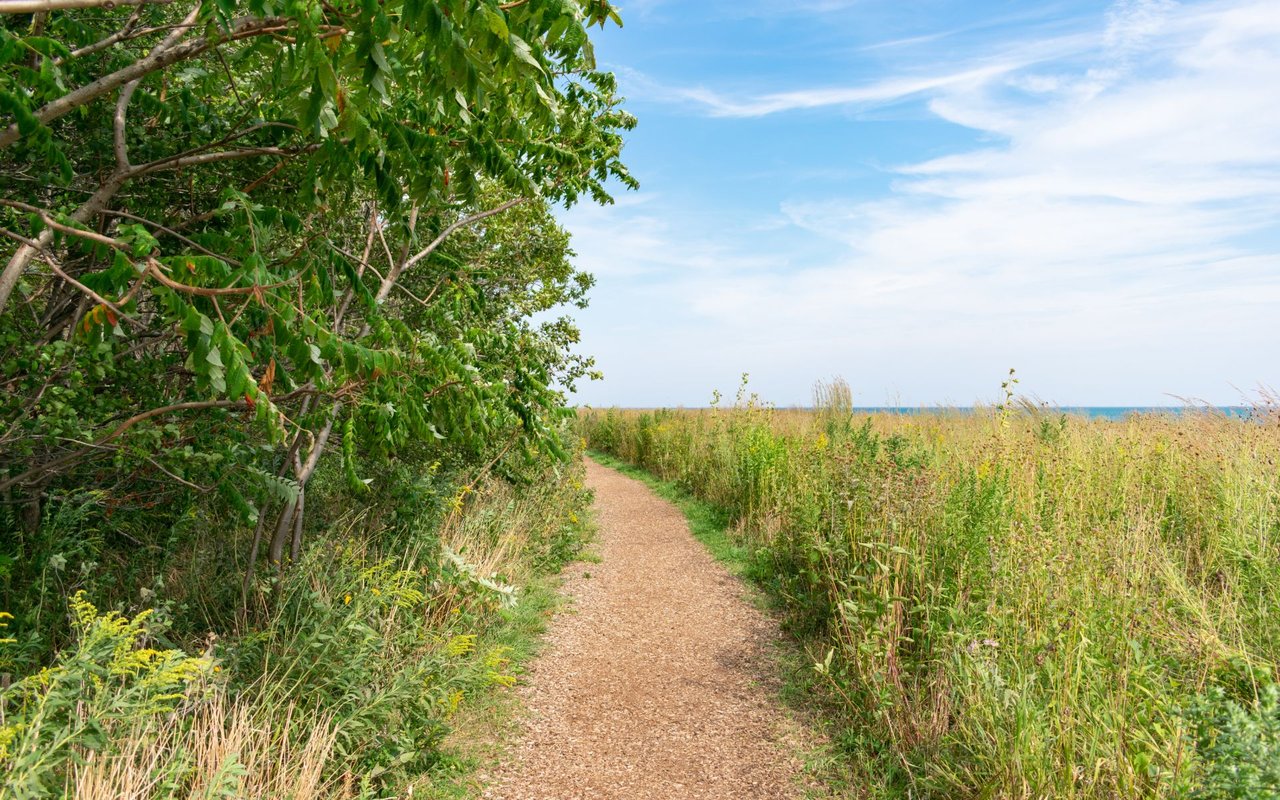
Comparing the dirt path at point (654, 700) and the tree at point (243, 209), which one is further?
the dirt path at point (654, 700)

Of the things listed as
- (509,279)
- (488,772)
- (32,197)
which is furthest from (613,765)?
(509,279)

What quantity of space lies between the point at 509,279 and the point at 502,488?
8.14ft

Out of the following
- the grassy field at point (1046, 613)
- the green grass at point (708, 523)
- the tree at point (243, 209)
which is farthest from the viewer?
the green grass at point (708, 523)

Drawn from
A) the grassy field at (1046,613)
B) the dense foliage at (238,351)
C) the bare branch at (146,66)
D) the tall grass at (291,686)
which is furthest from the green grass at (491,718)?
the bare branch at (146,66)

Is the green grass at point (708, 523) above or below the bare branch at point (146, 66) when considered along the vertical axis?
below

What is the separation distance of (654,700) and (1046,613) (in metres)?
2.54

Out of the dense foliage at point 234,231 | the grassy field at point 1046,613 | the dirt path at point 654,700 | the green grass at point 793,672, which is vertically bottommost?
the dirt path at point 654,700

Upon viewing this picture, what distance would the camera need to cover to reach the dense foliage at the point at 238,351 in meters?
2.42

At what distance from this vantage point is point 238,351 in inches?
96.0

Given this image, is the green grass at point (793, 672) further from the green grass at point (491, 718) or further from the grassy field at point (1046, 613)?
the green grass at point (491, 718)

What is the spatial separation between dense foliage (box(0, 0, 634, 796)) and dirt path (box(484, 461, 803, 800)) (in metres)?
0.82

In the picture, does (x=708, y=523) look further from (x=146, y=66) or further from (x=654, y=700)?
(x=146, y=66)

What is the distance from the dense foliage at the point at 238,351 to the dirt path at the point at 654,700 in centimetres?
82

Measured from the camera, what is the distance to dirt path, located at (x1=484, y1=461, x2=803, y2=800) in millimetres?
3951
